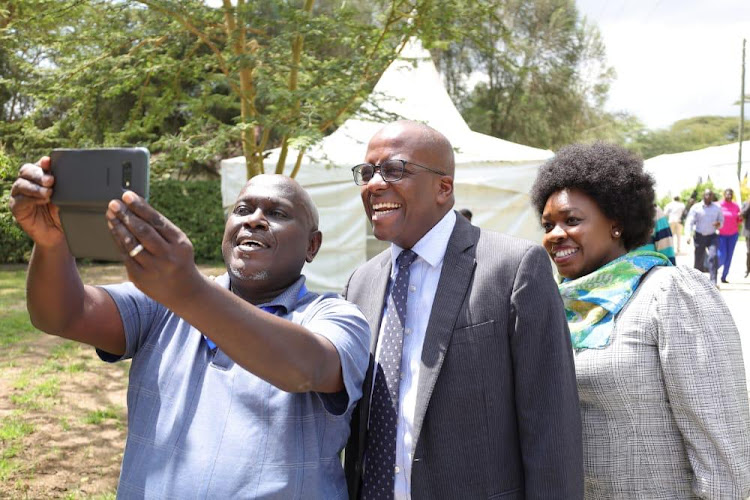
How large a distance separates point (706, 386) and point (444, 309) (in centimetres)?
81

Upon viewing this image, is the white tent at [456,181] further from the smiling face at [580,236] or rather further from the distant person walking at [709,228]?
the smiling face at [580,236]

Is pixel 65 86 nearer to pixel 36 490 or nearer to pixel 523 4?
pixel 36 490

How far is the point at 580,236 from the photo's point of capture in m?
2.43

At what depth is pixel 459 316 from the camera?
1.98 m

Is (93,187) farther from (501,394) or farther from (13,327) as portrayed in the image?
(13,327)

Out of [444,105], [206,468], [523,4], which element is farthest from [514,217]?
[523,4]

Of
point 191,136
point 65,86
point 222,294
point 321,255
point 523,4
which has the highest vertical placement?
point 523,4

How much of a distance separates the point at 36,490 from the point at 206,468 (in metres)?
3.38

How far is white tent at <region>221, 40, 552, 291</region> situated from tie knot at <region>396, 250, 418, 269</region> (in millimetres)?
7771

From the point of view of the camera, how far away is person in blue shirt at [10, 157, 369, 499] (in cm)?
150

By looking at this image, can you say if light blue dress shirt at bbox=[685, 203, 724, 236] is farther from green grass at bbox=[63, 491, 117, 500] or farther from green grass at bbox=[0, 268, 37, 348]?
green grass at bbox=[63, 491, 117, 500]

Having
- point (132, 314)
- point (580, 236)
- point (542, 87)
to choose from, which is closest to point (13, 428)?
point (132, 314)

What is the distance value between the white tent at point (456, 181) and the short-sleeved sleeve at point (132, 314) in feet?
26.1

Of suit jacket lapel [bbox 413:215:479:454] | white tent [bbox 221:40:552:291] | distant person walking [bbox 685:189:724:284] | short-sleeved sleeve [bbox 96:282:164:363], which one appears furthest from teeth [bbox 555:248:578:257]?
distant person walking [bbox 685:189:724:284]
